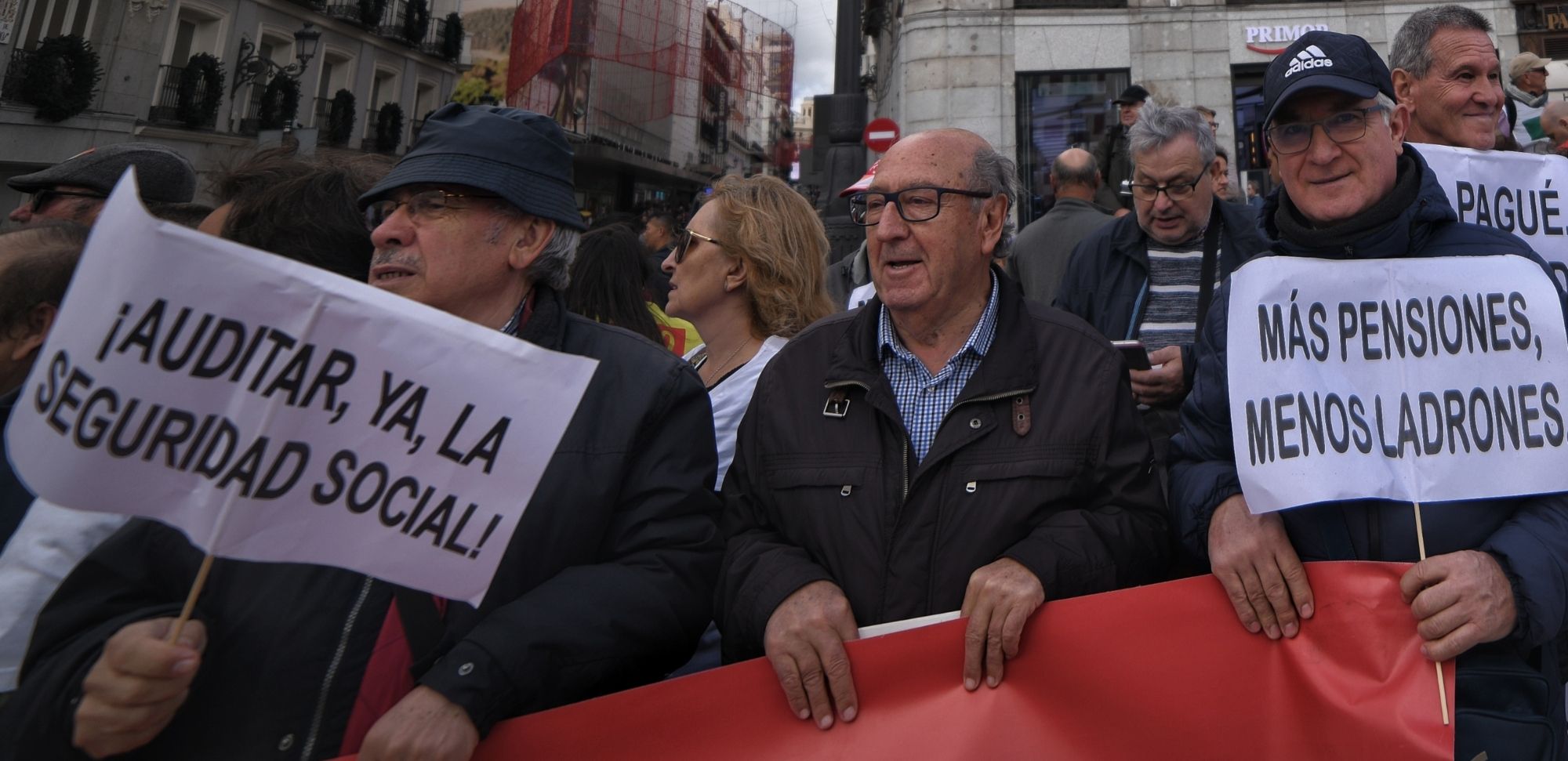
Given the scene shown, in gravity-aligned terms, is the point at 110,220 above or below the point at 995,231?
below

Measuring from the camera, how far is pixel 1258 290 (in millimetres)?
2197

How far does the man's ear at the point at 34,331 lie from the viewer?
2.37 meters

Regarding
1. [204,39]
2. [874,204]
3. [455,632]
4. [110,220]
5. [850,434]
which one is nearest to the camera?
[110,220]

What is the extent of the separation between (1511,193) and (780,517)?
244 cm

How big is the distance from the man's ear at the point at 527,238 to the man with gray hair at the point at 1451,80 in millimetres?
2719

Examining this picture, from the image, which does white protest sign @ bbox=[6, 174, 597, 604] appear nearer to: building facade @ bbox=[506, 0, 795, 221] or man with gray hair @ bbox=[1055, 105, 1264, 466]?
man with gray hair @ bbox=[1055, 105, 1264, 466]

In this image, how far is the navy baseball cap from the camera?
2.23 metres

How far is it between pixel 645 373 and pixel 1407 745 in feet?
5.63

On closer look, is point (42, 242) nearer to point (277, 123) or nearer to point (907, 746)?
point (907, 746)

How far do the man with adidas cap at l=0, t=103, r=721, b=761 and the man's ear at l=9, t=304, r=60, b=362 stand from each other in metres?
0.81

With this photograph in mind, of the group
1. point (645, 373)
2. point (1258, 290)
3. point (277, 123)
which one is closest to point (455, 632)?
point (645, 373)

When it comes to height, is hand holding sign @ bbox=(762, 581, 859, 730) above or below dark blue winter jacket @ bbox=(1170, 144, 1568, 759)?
below

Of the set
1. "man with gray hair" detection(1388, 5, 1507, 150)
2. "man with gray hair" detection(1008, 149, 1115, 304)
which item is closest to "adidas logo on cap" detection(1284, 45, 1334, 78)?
"man with gray hair" detection(1388, 5, 1507, 150)

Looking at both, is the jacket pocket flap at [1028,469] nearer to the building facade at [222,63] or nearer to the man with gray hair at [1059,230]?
the man with gray hair at [1059,230]
